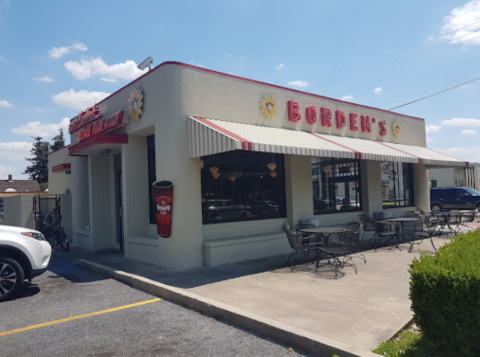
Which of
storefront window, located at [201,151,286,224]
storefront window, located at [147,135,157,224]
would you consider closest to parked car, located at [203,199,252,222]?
storefront window, located at [201,151,286,224]

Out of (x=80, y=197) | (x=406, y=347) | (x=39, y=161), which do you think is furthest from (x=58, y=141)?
(x=406, y=347)

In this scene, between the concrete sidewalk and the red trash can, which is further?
the red trash can

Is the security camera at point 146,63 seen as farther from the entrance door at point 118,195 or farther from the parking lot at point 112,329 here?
the parking lot at point 112,329

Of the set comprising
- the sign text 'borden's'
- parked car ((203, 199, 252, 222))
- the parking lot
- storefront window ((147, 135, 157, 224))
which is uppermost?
the sign text 'borden's'

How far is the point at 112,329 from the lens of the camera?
498 cm

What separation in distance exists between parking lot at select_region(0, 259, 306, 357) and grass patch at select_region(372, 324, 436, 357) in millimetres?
910

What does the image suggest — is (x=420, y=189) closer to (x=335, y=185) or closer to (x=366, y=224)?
(x=366, y=224)

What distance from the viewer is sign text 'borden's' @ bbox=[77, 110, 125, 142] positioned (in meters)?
10.0

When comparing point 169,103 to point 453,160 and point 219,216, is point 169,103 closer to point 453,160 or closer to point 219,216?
point 219,216

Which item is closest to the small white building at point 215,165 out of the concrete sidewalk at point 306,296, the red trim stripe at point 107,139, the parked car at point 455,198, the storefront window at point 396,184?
the red trim stripe at point 107,139

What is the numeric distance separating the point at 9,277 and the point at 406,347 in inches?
242

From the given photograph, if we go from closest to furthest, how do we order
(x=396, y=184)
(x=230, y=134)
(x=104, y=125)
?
(x=230, y=134)
(x=104, y=125)
(x=396, y=184)

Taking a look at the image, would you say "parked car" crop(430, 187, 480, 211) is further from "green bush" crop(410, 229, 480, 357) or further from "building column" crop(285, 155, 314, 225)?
"green bush" crop(410, 229, 480, 357)

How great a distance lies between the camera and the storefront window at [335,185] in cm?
1189
